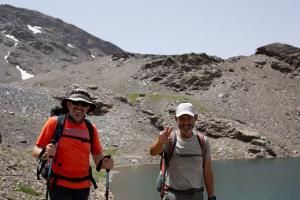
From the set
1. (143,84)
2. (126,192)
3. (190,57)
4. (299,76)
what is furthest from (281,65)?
(126,192)

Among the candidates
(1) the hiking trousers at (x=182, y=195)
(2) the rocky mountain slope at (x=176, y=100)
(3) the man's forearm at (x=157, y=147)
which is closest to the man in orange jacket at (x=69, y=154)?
(3) the man's forearm at (x=157, y=147)

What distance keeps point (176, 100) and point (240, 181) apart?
47468mm

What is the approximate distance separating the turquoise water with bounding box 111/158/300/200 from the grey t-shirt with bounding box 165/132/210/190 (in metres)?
26.1

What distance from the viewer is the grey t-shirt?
900cm

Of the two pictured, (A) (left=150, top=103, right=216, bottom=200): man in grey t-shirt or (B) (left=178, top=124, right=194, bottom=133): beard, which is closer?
(A) (left=150, top=103, right=216, bottom=200): man in grey t-shirt

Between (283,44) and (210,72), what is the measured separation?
32.8m

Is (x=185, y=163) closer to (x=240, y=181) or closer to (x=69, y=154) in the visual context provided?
(x=69, y=154)

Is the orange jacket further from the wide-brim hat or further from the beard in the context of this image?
the beard

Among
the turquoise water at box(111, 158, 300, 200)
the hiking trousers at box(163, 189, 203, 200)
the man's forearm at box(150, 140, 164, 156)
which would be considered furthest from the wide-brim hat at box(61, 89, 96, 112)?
the turquoise water at box(111, 158, 300, 200)

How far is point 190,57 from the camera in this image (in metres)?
120

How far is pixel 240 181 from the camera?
4691 centimetres

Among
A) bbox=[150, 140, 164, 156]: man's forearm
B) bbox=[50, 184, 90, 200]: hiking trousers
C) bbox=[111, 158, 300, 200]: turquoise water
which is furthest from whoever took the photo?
bbox=[111, 158, 300, 200]: turquoise water

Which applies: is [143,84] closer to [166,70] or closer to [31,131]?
[166,70]

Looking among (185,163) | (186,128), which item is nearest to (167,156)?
(185,163)
